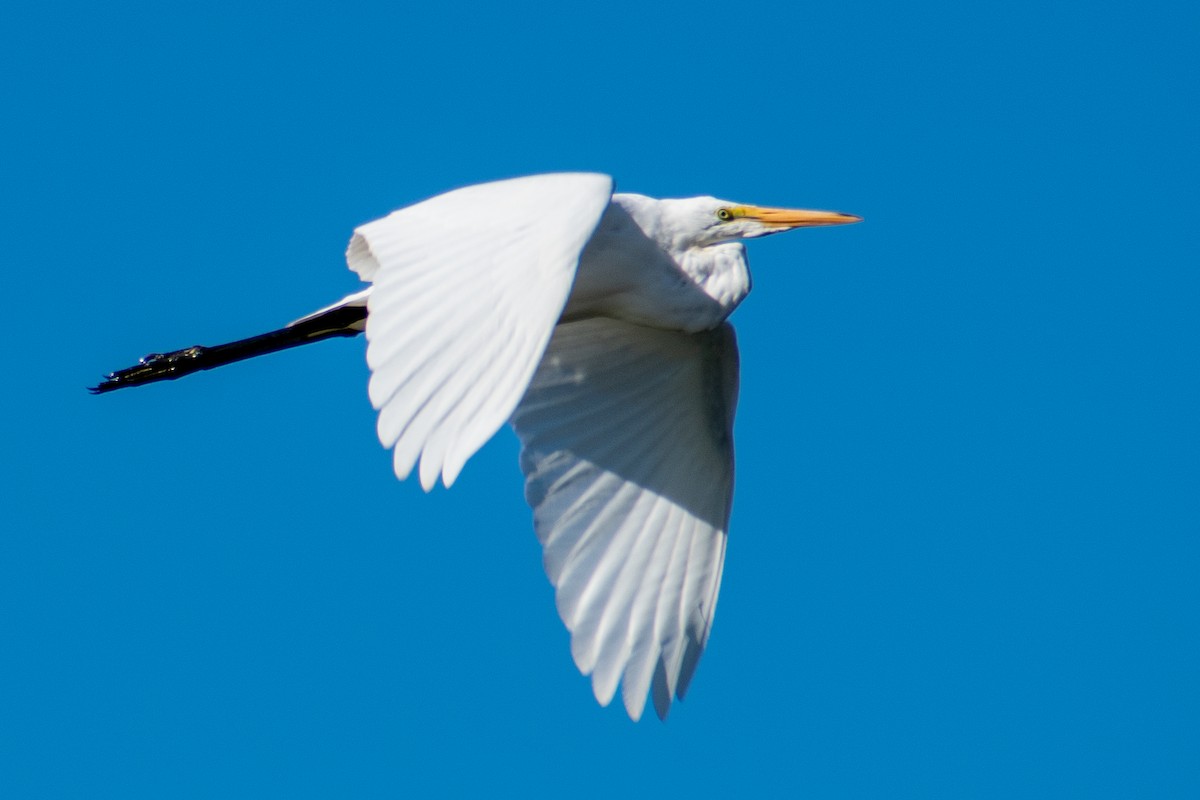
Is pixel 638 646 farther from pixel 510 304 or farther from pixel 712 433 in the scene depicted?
pixel 510 304

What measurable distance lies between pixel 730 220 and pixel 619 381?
2.55 feet

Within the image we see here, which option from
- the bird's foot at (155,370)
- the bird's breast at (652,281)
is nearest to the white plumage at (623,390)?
the bird's breast at (652,281)

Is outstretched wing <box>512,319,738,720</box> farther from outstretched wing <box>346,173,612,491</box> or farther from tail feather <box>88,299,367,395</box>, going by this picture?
outstretched wing <box>346,173,612,491</box>

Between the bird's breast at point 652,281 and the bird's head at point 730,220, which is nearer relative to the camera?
the bird's breast at point 652,281

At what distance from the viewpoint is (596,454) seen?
23.5 ft

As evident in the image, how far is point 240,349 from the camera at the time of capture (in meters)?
7.67

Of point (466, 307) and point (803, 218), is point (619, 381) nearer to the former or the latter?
point (803, 218)

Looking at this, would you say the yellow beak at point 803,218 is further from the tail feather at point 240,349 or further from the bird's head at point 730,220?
the tail feather at point 240,349

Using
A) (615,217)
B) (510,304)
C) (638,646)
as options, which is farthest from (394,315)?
(638,646)

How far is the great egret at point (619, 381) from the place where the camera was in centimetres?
561

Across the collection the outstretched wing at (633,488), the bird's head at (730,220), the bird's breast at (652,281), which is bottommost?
the outstretched wing at (633,488)

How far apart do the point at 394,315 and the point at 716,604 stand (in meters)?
2.44

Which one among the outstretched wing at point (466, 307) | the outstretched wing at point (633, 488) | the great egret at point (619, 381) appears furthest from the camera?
the outstretched wing at point (633, 488)

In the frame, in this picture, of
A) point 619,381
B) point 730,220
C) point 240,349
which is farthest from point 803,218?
point 240,349
